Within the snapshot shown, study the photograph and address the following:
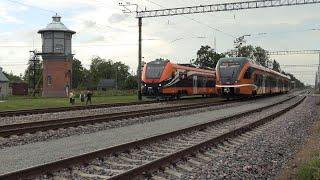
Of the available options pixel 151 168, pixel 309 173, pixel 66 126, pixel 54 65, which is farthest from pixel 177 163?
pixel 54 65

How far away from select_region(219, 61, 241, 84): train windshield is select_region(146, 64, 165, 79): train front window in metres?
4.75

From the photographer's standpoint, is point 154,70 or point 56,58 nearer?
point 154,70

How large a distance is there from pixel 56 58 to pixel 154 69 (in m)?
41.3

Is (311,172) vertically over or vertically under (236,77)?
under

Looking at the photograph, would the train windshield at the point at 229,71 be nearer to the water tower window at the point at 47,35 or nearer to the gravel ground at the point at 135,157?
the gravel ground at the point at 135,157

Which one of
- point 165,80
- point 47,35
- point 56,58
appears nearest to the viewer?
point 165,80

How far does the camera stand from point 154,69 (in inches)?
1641

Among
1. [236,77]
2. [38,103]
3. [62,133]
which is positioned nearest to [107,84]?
[38,103]

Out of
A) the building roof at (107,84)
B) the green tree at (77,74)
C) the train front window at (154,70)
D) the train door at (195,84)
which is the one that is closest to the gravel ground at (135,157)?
the train front window at (154,70)

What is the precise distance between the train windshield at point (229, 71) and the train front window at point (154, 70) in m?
4.75

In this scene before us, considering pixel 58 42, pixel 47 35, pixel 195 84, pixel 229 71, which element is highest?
pixel 47 35

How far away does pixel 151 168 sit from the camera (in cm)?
962

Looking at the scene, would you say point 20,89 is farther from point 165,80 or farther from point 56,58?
point 165,80

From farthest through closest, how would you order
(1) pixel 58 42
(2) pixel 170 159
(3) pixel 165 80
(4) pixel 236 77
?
(1) pixel 58 42 → (3) pixel 165 80 → (4) pixel 236 77 → (2) pixel 170 159
